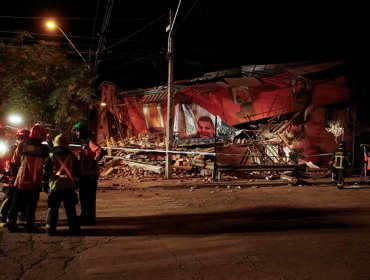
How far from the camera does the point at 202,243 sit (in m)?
5.39

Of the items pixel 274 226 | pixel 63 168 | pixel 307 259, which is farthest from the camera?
pixel 274 226

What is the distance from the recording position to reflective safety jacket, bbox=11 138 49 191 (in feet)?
18.9

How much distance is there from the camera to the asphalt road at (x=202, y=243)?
13.9 feet

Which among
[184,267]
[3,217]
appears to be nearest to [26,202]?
[3,217]

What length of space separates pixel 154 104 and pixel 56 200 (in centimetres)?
1523

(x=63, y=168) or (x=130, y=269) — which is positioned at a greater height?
(x=63, y=168)

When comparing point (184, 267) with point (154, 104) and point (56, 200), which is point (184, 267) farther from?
point (154, 104)

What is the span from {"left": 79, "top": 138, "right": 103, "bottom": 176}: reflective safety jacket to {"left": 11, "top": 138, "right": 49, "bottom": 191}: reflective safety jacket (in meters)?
0.70

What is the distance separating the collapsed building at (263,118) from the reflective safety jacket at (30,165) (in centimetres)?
885

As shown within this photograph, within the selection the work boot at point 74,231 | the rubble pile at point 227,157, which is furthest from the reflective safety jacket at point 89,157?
the rubble pile at point 227,157

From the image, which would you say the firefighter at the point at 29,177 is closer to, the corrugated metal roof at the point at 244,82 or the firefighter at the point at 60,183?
the firefighter at the point at 60,183

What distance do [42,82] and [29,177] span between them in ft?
47.1

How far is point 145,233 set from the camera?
5.94 meters

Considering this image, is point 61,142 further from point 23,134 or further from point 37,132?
point 23,134
